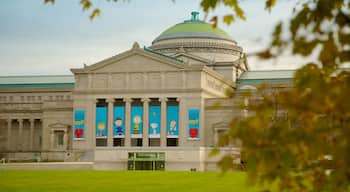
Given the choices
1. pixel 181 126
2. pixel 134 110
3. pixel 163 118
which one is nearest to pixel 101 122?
pixel 134 110

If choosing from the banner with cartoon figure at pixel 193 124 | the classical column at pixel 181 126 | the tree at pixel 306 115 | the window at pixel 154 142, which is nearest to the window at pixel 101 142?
the window at pixel 154 142

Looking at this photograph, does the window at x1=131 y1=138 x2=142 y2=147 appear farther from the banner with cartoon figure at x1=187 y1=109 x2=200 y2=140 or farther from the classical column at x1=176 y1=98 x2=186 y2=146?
the banner with cartoon figure at x1=187 y1=109 x2=200 y2=140

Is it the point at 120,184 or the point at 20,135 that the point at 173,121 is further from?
the point at 120,184

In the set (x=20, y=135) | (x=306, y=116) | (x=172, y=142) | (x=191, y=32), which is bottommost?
(x=306, y=116)

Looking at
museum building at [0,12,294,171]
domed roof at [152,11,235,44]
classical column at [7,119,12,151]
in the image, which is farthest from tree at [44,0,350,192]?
domed roof at [152,11,235,44]

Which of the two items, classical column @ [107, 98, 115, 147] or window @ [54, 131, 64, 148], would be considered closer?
classical column @ [107, 98, 115, 147]

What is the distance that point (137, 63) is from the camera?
10050 cm

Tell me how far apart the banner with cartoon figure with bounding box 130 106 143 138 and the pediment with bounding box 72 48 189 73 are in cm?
593

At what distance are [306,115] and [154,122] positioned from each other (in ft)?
303

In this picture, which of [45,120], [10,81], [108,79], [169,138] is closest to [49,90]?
[10,81]

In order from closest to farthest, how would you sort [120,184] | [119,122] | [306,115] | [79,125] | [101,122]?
[306,115] < [120,184] < [119,122] < [101,122] < [79,125]

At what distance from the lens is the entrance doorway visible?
79.6 metres

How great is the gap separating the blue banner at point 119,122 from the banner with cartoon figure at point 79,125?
4.73 m

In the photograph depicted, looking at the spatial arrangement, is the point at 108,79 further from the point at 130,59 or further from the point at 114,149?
the point at 114,149
